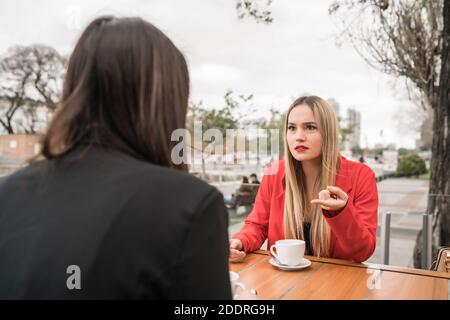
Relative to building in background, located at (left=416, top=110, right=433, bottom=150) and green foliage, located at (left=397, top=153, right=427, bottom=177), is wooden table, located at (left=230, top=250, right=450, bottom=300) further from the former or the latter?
green foliage, located at (left=397, top=153, right=427, bottom=177)

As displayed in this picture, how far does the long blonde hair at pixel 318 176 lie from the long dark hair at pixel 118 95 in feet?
3.58

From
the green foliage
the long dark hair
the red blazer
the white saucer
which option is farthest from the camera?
the green foliage

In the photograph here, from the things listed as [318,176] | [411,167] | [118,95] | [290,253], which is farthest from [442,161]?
[411,167]

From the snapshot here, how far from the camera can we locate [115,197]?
553 mm

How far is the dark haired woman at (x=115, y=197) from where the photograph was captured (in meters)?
0.54

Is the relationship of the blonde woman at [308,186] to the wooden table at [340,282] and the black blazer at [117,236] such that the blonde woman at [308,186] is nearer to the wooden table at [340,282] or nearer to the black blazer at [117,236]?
the wooden table at [340,282]

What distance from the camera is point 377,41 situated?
3.65 metres

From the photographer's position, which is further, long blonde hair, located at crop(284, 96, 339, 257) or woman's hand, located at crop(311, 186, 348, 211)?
long blonde hair, located at crop(284, 96, 339, 257)

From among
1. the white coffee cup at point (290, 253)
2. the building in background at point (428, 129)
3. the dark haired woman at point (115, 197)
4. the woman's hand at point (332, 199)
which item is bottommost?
the white coffee cup at point (290, 253)

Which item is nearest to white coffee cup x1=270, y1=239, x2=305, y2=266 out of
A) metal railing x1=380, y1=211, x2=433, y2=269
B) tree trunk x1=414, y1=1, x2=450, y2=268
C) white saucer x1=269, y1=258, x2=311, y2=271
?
white saucer x1=269, y1=258, x2=311, y2=271

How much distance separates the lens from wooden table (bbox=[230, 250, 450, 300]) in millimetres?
1039

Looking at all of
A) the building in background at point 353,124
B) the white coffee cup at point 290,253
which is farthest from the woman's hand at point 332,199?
the building in background at point 353,124
